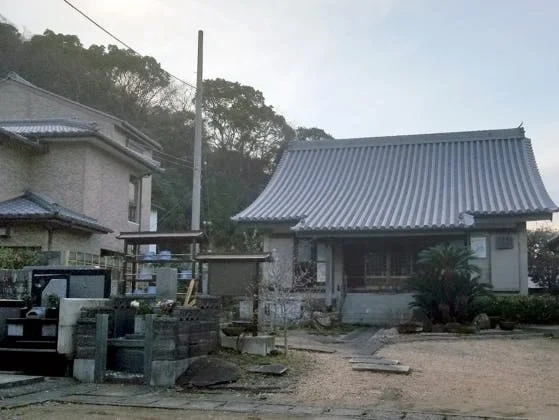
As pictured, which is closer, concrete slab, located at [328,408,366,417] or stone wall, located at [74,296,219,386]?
concrete slab, located at [328,408,366,417]

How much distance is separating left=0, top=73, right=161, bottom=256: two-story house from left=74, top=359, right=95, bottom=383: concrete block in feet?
29.0

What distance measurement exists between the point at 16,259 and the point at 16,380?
21.8ft

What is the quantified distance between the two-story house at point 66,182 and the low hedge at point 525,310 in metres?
13.1

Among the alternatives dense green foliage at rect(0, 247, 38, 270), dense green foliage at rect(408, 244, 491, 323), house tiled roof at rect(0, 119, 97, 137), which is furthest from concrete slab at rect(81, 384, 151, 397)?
house tiled roof at rect(0, 119, 97, 137)

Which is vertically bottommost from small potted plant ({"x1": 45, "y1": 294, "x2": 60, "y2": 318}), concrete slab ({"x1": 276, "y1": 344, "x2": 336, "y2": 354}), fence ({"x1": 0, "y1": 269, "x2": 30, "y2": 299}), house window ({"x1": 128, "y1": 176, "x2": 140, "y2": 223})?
concrete slab ({"x1": 276, "y1": 344, "x2": 336, "y2": 354})

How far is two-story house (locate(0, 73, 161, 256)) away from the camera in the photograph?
19297 millimetres

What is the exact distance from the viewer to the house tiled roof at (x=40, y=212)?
738 inches

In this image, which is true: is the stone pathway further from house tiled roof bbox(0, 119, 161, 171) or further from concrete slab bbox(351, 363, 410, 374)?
house tiled roof bbox(0, 119, 161, 171)

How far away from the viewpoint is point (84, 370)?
1074cm

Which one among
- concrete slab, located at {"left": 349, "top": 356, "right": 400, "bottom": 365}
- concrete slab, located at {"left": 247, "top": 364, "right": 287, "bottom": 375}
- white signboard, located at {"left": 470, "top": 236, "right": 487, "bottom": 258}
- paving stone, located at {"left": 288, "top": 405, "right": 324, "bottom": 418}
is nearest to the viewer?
paving stone, located at {"left": 288, "top": 405, "right": 324, "bottom": 418}

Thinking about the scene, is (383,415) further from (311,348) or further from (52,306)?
(52,306)

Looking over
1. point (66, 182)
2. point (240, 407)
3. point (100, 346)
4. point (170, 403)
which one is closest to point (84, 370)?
point (100, 346)

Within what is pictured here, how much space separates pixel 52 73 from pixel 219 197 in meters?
13.1

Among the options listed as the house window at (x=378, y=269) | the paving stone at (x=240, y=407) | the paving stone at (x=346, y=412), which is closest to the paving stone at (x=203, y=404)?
the paving stone at (x=240, y=407)
